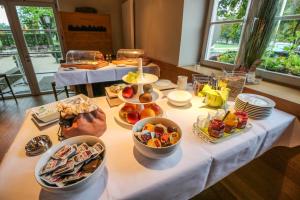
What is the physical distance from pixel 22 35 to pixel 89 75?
6.54ft

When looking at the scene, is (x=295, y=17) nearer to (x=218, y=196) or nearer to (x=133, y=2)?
(x=218, y=196)

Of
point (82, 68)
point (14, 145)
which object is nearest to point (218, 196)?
point (14, 145)

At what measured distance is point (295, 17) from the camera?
1.06 meters

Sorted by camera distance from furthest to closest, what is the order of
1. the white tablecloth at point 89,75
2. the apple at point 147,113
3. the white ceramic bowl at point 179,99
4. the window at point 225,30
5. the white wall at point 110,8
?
the white wall at point 110,8 < the white tablecloth at point 89,75 < the window at point 225,30 < the white ceramic bowl at point 179,99 < the apple at point 147,113

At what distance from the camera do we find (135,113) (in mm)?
754

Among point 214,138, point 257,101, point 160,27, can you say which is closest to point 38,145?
point 214,138

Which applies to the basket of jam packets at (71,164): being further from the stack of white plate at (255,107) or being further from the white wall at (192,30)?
the white wall at (192,30)

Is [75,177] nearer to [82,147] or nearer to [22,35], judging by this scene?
[82,147]

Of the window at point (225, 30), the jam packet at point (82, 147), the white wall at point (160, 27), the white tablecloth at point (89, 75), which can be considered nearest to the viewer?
the jam packet at point (82, 147)

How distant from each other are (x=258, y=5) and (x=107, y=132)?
58.2 inches

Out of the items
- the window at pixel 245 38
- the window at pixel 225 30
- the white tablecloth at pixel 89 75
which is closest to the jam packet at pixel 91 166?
the window at pixel 245 38

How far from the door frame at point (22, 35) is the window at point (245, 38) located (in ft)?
8.76

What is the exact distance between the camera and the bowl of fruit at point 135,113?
0.75m

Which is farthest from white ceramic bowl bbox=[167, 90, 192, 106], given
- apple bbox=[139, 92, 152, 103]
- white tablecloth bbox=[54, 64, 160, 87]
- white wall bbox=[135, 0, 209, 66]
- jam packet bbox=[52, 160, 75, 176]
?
white tablecloth bbox=[54, 64, 160, 87]
